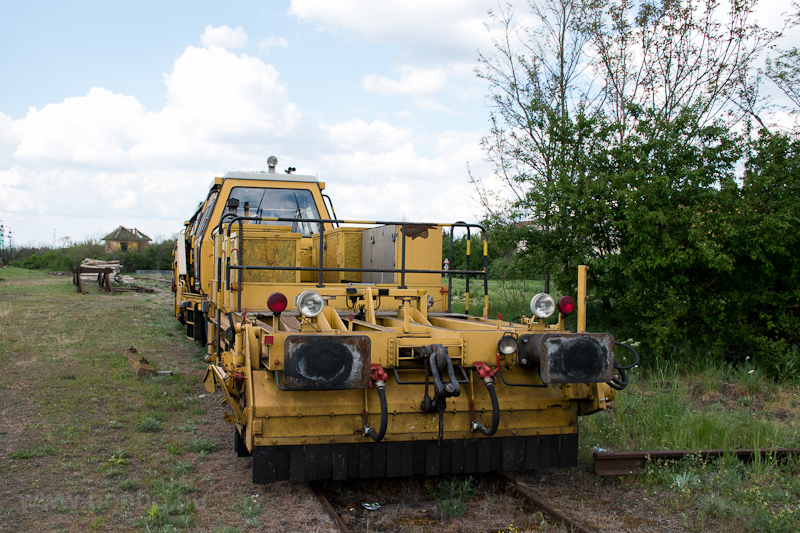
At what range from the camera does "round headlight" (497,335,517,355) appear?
4543 mm

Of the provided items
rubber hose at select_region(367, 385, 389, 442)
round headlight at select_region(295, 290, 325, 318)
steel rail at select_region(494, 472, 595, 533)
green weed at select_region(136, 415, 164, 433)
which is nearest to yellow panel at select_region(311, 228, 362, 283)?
green weed at select_region(136, 415, 164, 433)

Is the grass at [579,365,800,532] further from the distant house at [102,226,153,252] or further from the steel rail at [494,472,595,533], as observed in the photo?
the distant house at [102,226,153,252]

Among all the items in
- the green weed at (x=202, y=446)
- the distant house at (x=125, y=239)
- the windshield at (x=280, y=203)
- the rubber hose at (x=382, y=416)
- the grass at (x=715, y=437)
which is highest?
the distant house at (x=125, y=239)

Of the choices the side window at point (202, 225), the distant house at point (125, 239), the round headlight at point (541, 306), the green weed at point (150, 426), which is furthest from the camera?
the distant house at point (125, 239)

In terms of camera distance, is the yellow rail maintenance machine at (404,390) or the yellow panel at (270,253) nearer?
the yellow rail maintenance machine at (404,390)

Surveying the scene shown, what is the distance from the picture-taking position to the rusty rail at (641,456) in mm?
4992

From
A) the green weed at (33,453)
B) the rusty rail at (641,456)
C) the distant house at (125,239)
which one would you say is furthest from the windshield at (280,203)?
the distant house at (125,239)

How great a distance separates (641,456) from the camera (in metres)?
5.14

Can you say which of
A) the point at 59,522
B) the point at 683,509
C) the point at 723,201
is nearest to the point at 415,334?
the point at 683,509

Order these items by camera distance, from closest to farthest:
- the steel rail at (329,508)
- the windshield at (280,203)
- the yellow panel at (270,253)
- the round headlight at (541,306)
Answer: the steel rail at (329,508)
the round headlight at (541,306)
the yellow panel at (270,253)
the windshield at (280,203)

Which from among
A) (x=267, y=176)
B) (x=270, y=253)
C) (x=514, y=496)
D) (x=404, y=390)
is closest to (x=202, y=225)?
(x=267, y=176)

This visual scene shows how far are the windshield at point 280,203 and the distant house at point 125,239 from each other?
6560 cm

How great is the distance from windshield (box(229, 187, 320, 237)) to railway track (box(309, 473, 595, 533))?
5008mm

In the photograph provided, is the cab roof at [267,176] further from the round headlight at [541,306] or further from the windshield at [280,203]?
the round headlight at [541,306]
